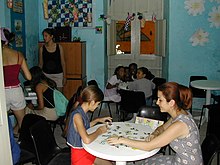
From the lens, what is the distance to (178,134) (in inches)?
92.7

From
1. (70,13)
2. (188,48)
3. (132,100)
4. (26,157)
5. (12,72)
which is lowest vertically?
(26,157)

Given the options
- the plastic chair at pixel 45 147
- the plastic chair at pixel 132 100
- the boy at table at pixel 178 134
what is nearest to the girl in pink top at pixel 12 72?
the plastic chair at pixel 45 147

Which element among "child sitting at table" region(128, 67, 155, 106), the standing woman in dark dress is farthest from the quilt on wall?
"child sitting at table" region(128, 67, 155, 106)

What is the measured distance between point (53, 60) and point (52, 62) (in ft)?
0.15

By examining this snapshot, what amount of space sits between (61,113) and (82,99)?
154 centimetres

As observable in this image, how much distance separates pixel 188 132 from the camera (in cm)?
238

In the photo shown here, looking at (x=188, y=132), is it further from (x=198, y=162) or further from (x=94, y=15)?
(x=94, y=15)

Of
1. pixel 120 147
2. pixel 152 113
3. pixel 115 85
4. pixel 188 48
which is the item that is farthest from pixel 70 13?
pixel 120 147

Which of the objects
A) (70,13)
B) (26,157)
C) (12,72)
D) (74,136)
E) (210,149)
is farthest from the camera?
(70,13)

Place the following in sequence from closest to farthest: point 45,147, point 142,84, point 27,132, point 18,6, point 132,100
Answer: point 45,147 → point 27,132 → point 132,100 → point 142,84 → point 18,6

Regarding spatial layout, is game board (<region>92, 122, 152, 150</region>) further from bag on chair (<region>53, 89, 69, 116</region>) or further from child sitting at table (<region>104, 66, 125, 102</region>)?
child sitting at table (<region>104, 66, 125, 102</region>)

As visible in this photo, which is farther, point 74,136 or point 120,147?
point 74,136

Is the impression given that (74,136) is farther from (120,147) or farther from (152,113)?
(152,113)

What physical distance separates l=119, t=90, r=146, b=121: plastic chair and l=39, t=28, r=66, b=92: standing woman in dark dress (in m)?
1.59
